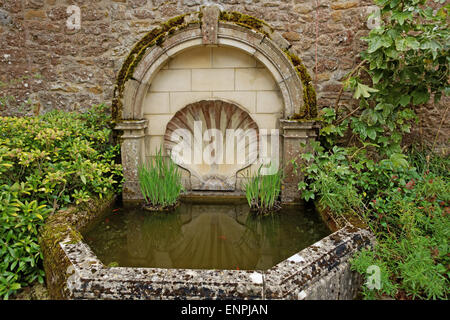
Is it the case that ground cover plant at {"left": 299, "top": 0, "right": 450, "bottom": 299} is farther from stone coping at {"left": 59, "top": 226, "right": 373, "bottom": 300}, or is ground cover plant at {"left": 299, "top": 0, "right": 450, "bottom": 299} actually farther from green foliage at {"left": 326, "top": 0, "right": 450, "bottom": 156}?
stone coping at {"left": 59, "top": 226, "right": 373, "bottom": 300}

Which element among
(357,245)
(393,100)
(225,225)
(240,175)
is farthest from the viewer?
(240,175)

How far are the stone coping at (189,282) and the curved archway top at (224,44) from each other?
168cm

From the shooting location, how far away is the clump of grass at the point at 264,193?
2.69 metres

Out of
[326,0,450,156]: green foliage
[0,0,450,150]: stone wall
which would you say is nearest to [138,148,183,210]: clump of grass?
[0,0,450,150]: stone wall

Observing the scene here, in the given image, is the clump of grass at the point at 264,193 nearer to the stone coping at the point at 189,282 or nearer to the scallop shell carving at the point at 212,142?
the scallop shell carving at the point at 212,142

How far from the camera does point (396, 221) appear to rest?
2213mm

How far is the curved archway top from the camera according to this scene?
2.77 metres

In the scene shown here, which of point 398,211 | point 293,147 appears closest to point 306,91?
point 293,147

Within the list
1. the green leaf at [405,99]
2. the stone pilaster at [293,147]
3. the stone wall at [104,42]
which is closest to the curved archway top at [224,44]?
the stone pilaster at [293,147]

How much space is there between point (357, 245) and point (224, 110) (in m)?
1.91
